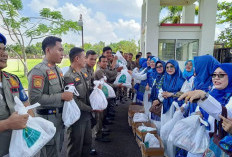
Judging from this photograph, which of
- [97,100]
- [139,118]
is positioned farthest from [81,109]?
[139,118]

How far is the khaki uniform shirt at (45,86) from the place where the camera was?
188 cm

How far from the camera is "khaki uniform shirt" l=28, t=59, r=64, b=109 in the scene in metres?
1.88

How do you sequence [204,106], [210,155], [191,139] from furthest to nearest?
[191,139]
[210,155]
[204,106]

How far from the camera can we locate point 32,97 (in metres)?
1.86

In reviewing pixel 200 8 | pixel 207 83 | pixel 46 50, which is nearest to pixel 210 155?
pixel 207 83

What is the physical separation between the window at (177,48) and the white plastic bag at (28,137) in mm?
10611

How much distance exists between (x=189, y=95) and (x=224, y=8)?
58.5 ft

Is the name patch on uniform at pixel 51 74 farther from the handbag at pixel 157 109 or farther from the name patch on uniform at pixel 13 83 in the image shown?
the handbag at pixel 157 109

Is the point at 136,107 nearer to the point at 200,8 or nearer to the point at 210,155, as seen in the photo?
the point at 210,155

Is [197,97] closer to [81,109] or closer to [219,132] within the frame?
[219,132]

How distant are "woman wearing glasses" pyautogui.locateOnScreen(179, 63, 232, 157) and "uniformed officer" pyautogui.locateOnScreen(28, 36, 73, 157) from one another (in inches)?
54.7

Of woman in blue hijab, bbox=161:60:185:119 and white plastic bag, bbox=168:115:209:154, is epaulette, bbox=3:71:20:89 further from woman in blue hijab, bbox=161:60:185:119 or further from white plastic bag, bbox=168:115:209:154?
woman in blue hijab, bbox=161:60:185:119

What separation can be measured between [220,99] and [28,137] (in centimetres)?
183

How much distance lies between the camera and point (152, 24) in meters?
10.7
